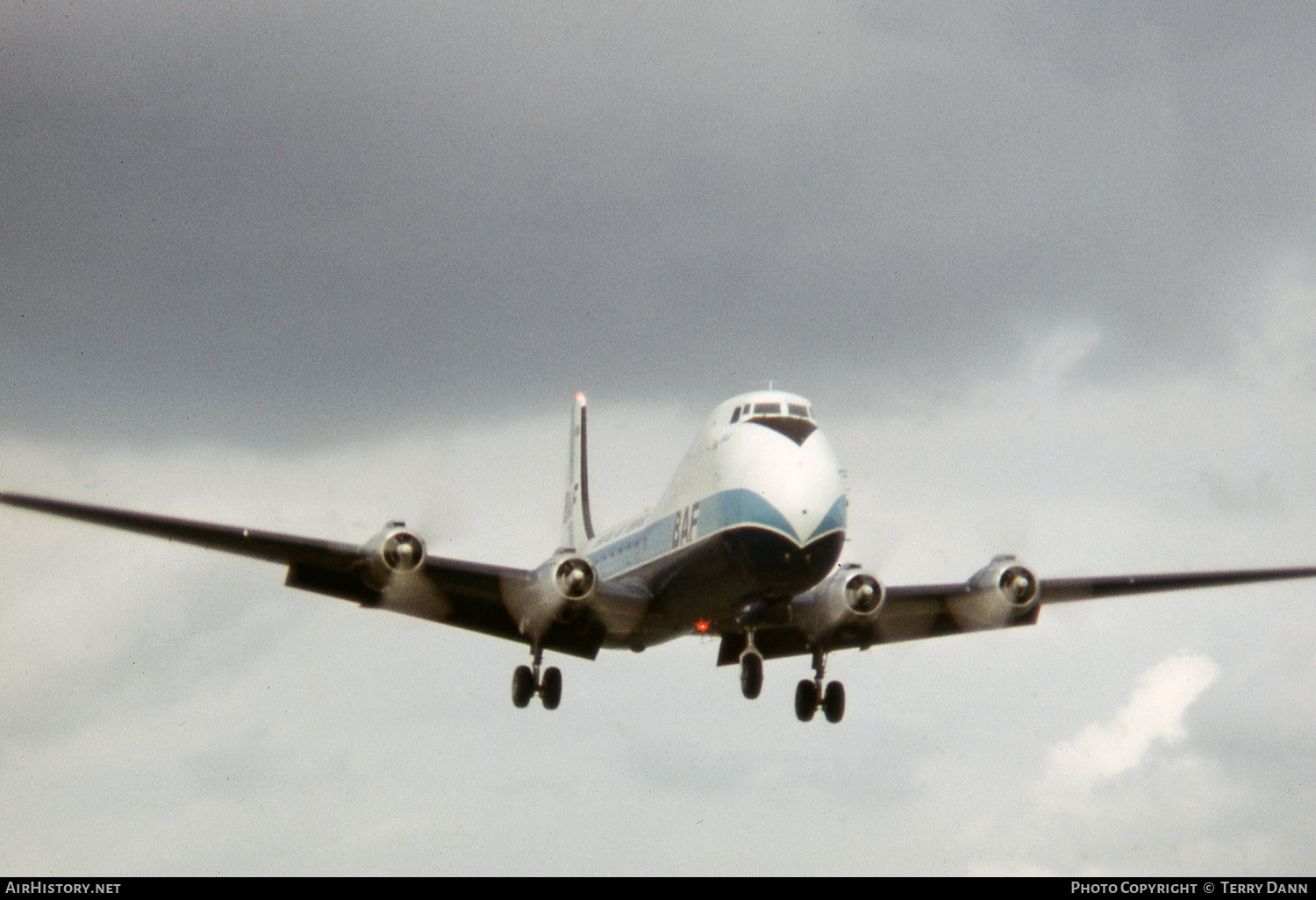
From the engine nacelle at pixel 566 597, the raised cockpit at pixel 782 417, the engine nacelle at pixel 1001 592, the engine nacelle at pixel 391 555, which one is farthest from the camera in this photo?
the engine nacelle at pixel 1001 592

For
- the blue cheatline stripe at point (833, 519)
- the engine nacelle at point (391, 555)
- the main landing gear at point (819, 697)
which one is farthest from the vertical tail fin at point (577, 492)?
the blue cheatline stripe at point (833, 519)

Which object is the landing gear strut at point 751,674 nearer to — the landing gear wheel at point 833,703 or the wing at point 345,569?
the landing gear wheel at point 833,703

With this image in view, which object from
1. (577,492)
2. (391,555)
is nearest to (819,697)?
(391,555)

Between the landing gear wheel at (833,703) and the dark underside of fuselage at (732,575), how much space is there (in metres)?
3.85

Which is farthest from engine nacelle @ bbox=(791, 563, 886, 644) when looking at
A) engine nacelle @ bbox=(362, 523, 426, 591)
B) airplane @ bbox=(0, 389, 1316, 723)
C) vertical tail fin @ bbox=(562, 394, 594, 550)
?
vertical tail fin @ bbox=(562, 394, 594, 550)

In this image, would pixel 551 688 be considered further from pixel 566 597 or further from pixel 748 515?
pixel 748 515

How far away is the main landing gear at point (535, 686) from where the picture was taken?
36844 millimetres

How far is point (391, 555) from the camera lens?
Result: 3128 centimetres

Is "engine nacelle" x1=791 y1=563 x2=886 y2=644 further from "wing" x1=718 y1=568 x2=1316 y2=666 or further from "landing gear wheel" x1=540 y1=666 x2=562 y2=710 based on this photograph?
"landing gear wheel" x1=540 y1=666 x2=562 y2=710

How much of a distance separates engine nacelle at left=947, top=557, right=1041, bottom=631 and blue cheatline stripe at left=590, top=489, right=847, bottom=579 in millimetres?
5772

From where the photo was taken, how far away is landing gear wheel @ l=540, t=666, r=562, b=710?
37.0m

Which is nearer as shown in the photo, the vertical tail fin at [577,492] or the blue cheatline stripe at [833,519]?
the blue cheatline stripe at [833,519]

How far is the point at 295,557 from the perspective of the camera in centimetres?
3188

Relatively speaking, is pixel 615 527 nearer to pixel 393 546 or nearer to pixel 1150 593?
pixel 393 546
